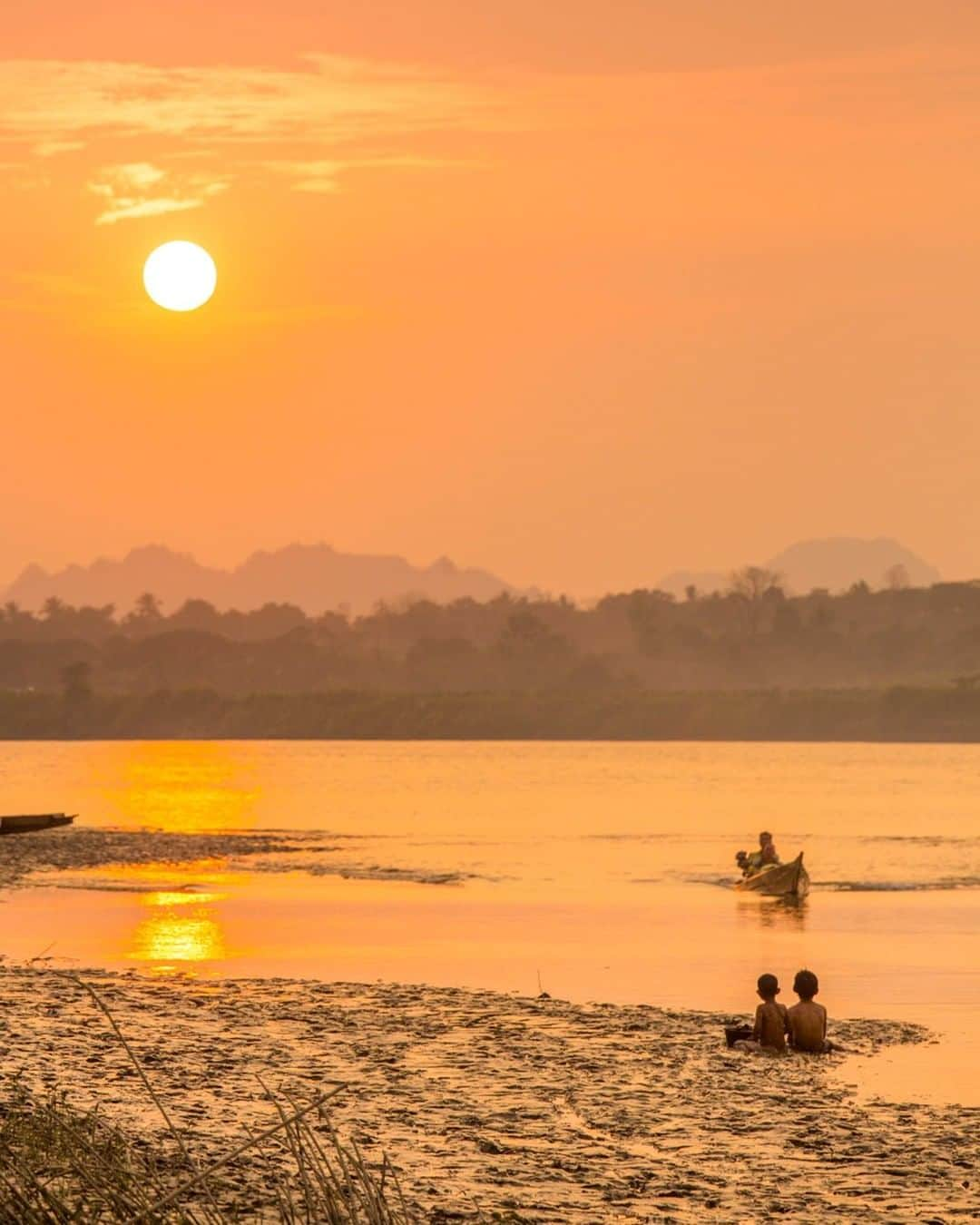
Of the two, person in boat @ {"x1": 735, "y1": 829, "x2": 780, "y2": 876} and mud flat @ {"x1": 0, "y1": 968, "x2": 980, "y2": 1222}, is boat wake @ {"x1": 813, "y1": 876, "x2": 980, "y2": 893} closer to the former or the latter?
person in boat @ {"x1": 735, "y1": 829, "x2": 780, "y2": 876}

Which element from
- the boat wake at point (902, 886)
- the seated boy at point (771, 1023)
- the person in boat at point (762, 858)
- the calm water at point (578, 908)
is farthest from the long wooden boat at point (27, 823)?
the seated boy at point (771, 1023)

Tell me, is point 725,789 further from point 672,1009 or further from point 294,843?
point 672,1009

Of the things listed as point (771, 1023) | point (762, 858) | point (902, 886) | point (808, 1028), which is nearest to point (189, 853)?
point (762, 858)

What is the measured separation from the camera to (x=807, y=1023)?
21266 millimetres

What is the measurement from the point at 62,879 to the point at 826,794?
72763 millimetres

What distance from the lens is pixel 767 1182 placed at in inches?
597

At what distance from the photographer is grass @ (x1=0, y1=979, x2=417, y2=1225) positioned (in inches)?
381

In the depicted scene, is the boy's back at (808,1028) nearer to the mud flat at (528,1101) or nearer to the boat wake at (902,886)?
the mud flat at (528,1101)

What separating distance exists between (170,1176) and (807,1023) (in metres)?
9.13

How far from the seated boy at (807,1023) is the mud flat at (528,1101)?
0.26m

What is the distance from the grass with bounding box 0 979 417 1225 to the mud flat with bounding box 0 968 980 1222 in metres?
0.19

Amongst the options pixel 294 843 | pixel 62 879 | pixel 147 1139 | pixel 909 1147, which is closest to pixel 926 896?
pixel 62 879

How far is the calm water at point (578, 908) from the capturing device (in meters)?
28.7

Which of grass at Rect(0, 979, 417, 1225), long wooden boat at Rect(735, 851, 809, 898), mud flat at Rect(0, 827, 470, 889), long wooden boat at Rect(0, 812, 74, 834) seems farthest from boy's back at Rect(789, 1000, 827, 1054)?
long wooden boat at Rect(0, 812, 74, 834)
